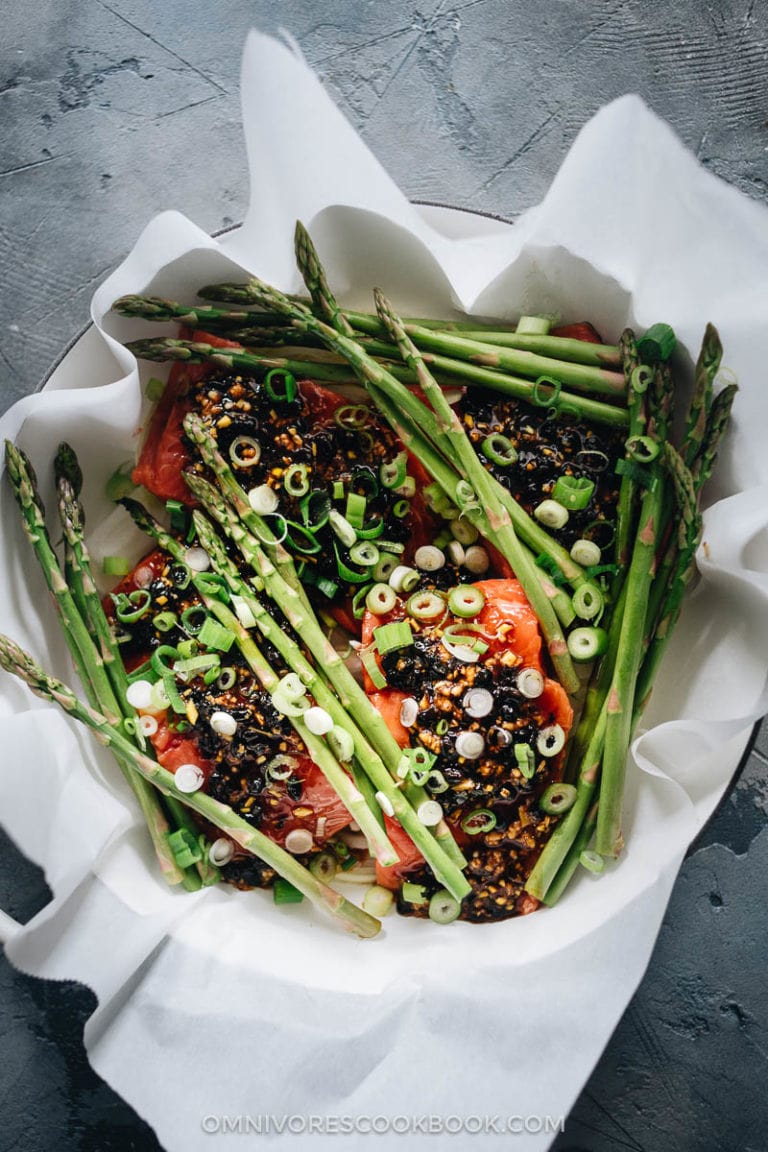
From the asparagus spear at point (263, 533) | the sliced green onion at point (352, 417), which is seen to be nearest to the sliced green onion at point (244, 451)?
the asparagus spear at point (263, 533)

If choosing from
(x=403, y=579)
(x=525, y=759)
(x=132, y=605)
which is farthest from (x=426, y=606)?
(x=132, y=605)

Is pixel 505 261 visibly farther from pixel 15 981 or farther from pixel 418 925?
pixel 15 981

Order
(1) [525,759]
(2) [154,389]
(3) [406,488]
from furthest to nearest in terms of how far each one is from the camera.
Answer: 1. (2) [154,389]
2. (3) [406,488]
3. (1) [525,759]

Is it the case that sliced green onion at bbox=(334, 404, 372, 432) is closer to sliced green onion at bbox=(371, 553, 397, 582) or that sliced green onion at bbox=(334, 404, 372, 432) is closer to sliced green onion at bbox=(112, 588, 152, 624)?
sliced green onion at bbox=(371, 553, 397, 582)

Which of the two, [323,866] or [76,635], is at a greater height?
[76,635]

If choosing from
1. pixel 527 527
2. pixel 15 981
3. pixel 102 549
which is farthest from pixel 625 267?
pixel 15 981

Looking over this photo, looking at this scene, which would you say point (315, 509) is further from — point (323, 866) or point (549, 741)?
point (323, 866)
